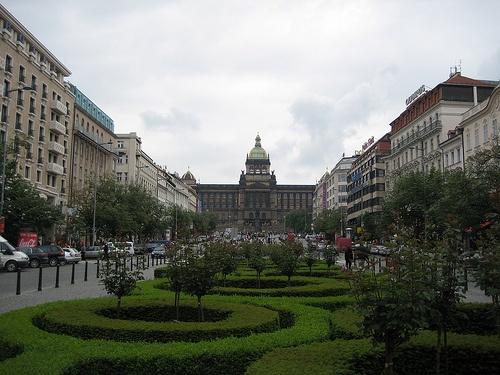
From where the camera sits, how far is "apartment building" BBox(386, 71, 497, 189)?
2549 inches

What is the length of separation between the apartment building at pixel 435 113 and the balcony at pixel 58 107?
147 ft

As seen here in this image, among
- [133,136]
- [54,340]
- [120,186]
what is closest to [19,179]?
[120,186]

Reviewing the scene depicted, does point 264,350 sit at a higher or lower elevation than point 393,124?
lower

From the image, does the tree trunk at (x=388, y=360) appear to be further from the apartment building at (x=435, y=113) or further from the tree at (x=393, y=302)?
the apartment building at (x=435, y=113)

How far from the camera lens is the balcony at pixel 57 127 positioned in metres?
66.1

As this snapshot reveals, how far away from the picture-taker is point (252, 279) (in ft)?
71.6

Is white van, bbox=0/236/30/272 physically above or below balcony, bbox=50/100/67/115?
below

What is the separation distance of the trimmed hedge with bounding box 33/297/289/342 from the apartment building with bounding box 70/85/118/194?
6058 centimetres

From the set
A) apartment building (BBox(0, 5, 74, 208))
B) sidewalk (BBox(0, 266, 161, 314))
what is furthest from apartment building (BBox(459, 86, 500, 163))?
apartment building (BBox(0, 5, 74, 208))

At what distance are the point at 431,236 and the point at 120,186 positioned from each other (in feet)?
218

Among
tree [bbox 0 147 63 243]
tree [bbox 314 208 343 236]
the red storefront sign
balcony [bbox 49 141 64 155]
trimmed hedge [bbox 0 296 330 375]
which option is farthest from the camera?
tree [bbox 314 208 343 236]

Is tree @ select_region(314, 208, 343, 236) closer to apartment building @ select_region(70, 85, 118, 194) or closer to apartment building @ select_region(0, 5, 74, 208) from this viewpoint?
apartment building @ select_region(70, 85, 118, 194)

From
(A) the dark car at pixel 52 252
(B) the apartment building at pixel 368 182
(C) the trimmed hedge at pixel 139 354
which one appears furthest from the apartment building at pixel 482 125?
(C) the trimmed hedge at pixel 139 354

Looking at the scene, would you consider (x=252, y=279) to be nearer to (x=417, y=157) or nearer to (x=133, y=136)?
(x=417, y=157)
